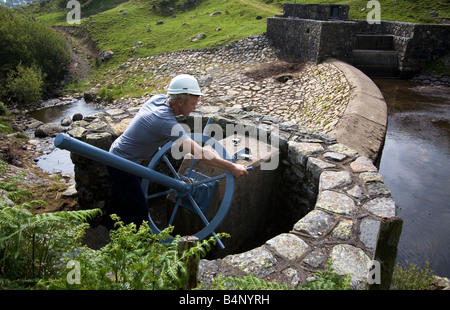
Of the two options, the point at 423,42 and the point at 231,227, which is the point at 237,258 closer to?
the point at 231,227

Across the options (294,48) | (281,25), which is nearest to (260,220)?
(294,48)

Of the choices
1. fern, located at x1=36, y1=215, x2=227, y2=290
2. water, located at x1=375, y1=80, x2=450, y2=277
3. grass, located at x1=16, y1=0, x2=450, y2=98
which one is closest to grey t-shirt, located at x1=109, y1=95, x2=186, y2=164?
fern, located at x1=36, y1=215, x2=227, y2=290

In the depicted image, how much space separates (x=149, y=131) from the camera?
11.4 feet

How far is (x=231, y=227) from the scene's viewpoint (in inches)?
172

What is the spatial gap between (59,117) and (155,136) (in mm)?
14233

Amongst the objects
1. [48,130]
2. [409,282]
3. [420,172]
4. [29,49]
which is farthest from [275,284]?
[29,49]

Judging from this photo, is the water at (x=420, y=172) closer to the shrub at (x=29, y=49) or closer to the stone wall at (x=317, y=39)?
the stone wall at (x=317, y=39)

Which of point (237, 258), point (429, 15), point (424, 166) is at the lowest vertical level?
point (424, 166)

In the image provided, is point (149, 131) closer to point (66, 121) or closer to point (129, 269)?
point (129, 269)

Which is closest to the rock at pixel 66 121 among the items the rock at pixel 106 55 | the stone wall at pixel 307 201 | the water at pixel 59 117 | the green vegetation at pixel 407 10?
the water at pixel 59 117

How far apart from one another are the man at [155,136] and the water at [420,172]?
418 cm

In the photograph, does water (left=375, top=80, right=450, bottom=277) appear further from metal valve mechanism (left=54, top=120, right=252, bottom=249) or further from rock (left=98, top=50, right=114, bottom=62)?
rock (left=98, top=50, right=114, bottom=62)

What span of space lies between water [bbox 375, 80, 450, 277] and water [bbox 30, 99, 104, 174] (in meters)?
8.92

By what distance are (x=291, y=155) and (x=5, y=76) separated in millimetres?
19692
